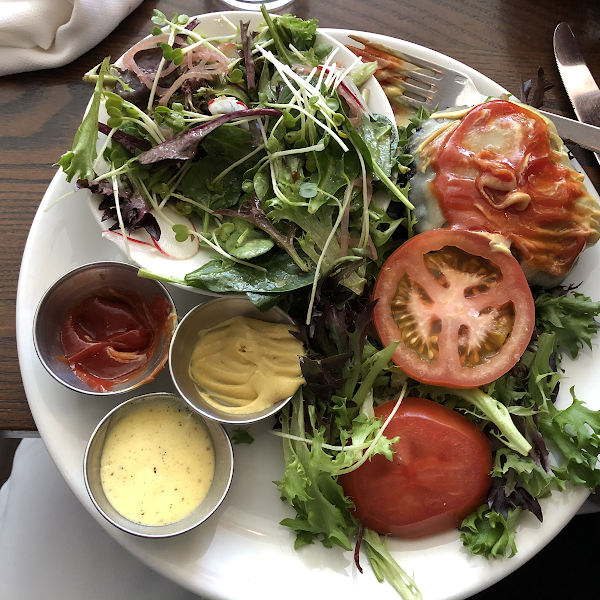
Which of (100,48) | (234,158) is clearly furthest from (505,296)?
(100,48)

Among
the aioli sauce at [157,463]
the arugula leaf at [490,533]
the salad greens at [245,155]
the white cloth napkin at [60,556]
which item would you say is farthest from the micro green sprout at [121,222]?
the arugula leaf at [490,533]

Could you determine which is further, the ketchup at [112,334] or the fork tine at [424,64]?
the fork tine at [424,64]

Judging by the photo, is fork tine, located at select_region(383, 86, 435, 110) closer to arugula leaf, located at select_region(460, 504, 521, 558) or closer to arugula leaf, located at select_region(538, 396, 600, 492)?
arugula leaf, located at select_region(538, 396, 600, 492)

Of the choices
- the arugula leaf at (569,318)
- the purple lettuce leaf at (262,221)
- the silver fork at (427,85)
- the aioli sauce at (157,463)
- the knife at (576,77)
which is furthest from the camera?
the knife at (576,77)

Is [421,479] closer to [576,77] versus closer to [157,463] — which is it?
[157,463]

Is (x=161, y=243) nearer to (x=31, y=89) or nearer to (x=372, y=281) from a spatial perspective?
(x=372, y=281)

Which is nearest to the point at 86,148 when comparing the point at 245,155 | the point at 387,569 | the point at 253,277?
the point at 245,155

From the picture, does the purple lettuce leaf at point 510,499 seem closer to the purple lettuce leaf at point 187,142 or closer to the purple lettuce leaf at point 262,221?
the purple lettuce leaf at point 262,221
